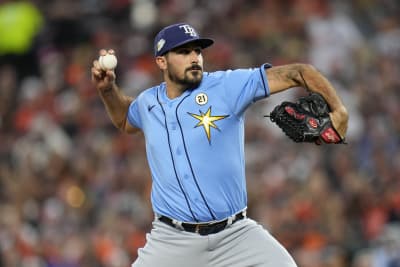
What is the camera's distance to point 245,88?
21.2 ft

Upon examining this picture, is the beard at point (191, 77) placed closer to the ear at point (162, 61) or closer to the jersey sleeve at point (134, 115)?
the ear at point (162, 61)

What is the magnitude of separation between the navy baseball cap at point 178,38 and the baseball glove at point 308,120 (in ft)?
2.17

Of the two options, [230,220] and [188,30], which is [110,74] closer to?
[188,30]

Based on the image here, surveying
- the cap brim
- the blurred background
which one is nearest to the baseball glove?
the cap brim

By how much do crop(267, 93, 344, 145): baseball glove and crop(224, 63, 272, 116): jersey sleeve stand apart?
16 cm

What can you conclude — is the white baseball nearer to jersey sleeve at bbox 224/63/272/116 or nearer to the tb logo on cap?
the tb logo on cap

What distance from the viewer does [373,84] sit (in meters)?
11.7

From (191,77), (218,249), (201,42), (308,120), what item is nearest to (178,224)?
(218,249)

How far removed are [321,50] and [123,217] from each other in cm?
312

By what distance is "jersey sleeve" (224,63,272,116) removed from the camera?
6426 mm

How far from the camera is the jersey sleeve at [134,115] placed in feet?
23.1

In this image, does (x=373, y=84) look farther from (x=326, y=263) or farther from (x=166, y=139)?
(x=166, y=139)

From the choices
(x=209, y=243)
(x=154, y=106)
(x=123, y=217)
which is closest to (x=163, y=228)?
(x=209, y=243)

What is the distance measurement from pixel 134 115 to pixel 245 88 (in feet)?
3.04
